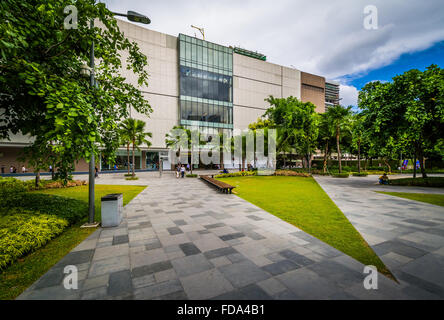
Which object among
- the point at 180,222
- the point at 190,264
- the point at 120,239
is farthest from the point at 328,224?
the point at 120,239

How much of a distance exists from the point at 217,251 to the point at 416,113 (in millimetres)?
16160

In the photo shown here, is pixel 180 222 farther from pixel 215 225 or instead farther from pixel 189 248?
pixel 189 248

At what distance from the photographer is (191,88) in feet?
140

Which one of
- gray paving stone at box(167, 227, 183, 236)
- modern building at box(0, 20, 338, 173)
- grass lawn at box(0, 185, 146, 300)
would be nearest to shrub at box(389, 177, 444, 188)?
gray paving stone at box(167, 227, 183, 236)

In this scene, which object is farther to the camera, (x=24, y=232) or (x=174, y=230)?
(x=174, y=230)

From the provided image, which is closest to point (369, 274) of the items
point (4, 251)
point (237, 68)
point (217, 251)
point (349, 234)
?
point (349, 234)

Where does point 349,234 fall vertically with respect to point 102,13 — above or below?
below

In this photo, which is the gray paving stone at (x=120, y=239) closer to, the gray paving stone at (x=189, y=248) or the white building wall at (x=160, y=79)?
the gray paving stone at (x=189, y=248)

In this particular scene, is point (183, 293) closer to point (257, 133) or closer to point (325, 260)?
point (325, 260)

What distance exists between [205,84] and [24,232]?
44601 mm

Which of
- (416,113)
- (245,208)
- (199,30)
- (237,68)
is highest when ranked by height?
(199,30)

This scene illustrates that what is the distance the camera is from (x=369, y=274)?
3160 millimetres

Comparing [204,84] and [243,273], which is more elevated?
[204,84]

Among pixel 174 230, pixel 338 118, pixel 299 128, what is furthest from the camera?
pixel 338 118
